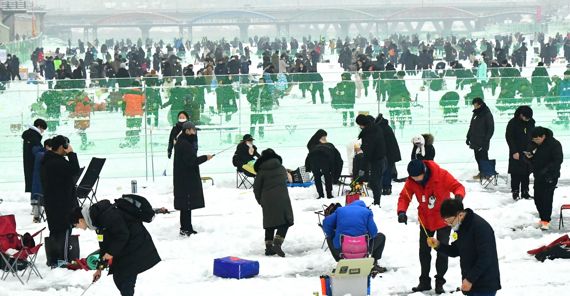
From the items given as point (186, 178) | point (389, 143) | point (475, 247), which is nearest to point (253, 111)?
point (389, 143)

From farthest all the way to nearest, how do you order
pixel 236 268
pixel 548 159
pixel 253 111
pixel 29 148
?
pixel 253 111, pixel 29 148, pixel 548 159, pixel 236 268

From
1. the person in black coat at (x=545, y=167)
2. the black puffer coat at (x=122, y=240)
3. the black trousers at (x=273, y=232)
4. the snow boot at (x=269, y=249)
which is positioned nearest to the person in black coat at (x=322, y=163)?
the person in black coat at (x=545, y=167)

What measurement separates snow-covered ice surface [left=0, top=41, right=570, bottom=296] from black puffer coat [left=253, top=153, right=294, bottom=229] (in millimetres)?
458

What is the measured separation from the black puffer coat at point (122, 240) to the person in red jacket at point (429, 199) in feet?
8.50

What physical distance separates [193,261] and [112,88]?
31.1 ft

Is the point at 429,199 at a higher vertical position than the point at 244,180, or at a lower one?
higher

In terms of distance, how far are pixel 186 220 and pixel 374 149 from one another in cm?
323

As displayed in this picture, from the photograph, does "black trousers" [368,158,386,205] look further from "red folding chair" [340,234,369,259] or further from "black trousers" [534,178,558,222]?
"red folding chair" [340,234,369,259]

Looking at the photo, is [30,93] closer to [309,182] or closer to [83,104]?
[83,104]

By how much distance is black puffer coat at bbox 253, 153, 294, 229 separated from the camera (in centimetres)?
1471

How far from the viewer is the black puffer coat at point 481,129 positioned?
798 inches

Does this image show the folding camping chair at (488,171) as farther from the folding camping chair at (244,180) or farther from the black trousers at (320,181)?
the folding camping chair at (244,180)

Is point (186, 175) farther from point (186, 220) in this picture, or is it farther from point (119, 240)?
point (119, 240)

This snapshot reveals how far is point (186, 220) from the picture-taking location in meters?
16.2
